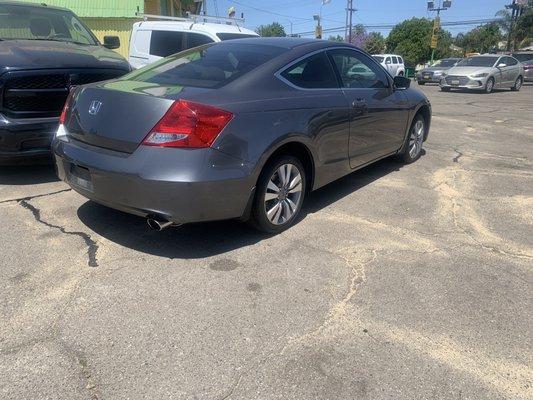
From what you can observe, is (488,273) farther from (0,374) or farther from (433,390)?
(0,374)

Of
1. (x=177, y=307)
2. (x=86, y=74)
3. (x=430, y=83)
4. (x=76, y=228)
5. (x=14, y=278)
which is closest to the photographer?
(x=177, y=307)

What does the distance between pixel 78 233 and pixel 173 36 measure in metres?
7.45

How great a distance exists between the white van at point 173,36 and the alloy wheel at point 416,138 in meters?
4.45

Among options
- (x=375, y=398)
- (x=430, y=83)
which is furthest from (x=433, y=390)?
(x=430, y=83)

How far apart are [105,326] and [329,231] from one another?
2144 millimetres

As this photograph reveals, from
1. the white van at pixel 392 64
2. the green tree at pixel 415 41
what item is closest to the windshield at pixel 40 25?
the white van at pixel 392 64

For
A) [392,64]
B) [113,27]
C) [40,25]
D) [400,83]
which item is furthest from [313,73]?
[392,64]

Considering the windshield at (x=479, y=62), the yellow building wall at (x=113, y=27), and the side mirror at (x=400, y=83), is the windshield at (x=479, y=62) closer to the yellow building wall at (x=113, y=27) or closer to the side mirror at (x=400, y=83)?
the yellow building wall at (x=113, y=27)

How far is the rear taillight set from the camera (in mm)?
3297

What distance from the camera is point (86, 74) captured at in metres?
Answer: 5.23

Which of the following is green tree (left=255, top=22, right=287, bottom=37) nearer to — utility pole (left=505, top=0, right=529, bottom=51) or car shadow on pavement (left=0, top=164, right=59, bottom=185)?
utility pole (left=505, top=0, right=529, bottom=51)

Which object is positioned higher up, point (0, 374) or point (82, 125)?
point (82, 125)

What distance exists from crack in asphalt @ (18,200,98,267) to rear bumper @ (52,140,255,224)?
1.32 ft

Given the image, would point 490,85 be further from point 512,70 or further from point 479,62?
point 512,70
